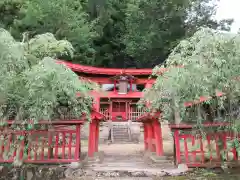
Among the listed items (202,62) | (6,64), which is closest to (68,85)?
Result: (6,64)

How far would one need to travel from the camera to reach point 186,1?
2603cm

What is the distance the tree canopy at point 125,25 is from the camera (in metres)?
22.1

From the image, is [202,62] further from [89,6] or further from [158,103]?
[89,6]

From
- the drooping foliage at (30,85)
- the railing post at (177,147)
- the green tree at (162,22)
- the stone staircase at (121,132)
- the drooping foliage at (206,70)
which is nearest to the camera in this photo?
the drooping foliage at (206,70)

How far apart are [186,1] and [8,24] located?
17490 mm

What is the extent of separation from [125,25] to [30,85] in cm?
2437

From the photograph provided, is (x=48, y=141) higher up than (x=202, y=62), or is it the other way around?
(x=202, y=62)

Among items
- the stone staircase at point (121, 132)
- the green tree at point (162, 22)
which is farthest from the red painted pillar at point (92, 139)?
the green tree at point (162, 22)

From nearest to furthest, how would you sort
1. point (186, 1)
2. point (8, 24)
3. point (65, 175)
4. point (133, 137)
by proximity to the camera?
1. point (65, 175)
2. point (133, 137)
3. point (8, 24)
4. point (186, 1)

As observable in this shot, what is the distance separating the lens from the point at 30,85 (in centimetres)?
642

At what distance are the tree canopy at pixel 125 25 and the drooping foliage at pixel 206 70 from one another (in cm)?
1606

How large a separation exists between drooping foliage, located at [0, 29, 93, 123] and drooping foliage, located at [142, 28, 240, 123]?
2639 millimetres

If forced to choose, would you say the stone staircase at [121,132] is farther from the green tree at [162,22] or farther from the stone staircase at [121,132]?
the green tree at [162,22]

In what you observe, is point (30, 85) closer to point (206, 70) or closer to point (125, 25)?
point (206, 70)
